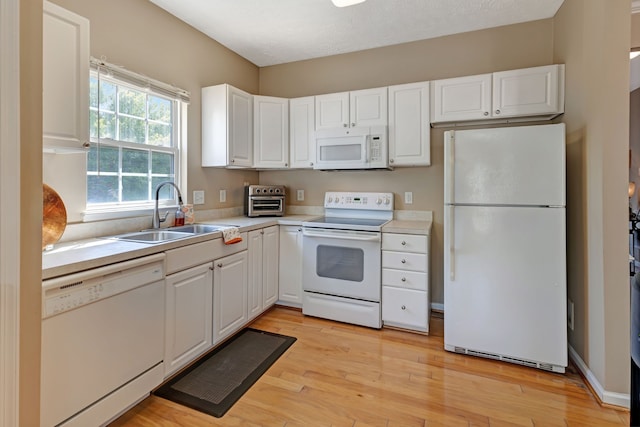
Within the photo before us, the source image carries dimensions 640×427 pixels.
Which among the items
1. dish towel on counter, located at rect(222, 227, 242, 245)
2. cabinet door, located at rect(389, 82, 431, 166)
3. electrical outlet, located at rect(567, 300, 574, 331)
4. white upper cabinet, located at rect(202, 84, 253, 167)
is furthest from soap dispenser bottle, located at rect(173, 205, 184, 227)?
electrical outlet, located at rect(567, 300, 574, 331)

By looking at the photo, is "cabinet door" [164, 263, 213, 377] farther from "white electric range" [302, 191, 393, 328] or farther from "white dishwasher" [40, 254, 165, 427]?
"white electric range" [302, 191, 393, 328]

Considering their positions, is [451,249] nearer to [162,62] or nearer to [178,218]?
[178,218]

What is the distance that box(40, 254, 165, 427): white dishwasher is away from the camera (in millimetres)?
1315

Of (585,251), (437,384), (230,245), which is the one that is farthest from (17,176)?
(585,251)

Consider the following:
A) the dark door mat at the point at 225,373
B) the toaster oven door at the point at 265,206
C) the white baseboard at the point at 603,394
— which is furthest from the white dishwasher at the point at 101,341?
the white baseboard at the point at 603,394

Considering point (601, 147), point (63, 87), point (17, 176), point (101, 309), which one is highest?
point (63, 87)

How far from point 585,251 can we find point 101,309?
277cm

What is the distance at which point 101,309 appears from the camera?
150 cm

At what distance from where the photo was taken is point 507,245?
2.20 metres

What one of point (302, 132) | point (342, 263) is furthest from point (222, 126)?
point (342, 263)

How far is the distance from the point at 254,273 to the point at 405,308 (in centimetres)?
131

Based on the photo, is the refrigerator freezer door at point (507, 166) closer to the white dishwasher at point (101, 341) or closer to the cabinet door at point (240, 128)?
the cabinet door at point (240, 128)

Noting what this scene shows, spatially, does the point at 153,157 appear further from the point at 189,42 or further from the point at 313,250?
the point at 313,250

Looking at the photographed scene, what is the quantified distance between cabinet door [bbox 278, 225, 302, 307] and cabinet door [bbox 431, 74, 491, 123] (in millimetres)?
1629
